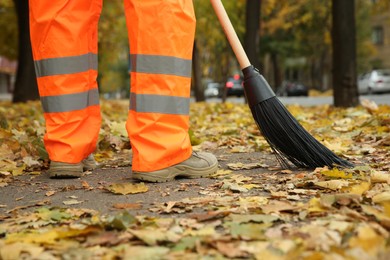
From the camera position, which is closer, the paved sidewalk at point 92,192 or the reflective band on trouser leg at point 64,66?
the paved sidewalk at point 92,192

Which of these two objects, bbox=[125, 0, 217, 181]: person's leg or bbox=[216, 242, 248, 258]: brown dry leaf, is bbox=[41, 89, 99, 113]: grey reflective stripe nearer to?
bbox=[125, 0, 217, 181]: person's leg

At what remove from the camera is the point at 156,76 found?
3.16 m

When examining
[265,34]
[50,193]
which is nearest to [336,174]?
[50,193]

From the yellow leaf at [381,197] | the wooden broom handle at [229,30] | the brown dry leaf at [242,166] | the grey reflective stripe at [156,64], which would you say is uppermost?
the wooden broom handle at [229,30]

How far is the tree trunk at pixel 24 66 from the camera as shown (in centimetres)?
1543

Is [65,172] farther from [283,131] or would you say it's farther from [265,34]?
Result: [265,34]

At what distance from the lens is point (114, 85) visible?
74000 millimetres

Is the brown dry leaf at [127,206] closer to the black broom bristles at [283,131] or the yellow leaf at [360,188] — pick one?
the yellow leaf at [360,188]

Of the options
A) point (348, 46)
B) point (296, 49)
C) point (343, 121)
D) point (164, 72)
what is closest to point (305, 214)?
point (164, 72)

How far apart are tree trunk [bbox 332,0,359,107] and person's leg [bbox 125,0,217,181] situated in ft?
23.8

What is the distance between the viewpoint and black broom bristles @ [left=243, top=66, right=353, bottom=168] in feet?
11.5

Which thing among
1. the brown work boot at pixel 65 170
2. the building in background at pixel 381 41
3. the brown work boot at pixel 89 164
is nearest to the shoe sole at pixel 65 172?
the brown work boot at pixel 65 170

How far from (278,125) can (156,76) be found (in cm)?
80

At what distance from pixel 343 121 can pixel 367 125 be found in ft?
2.49
